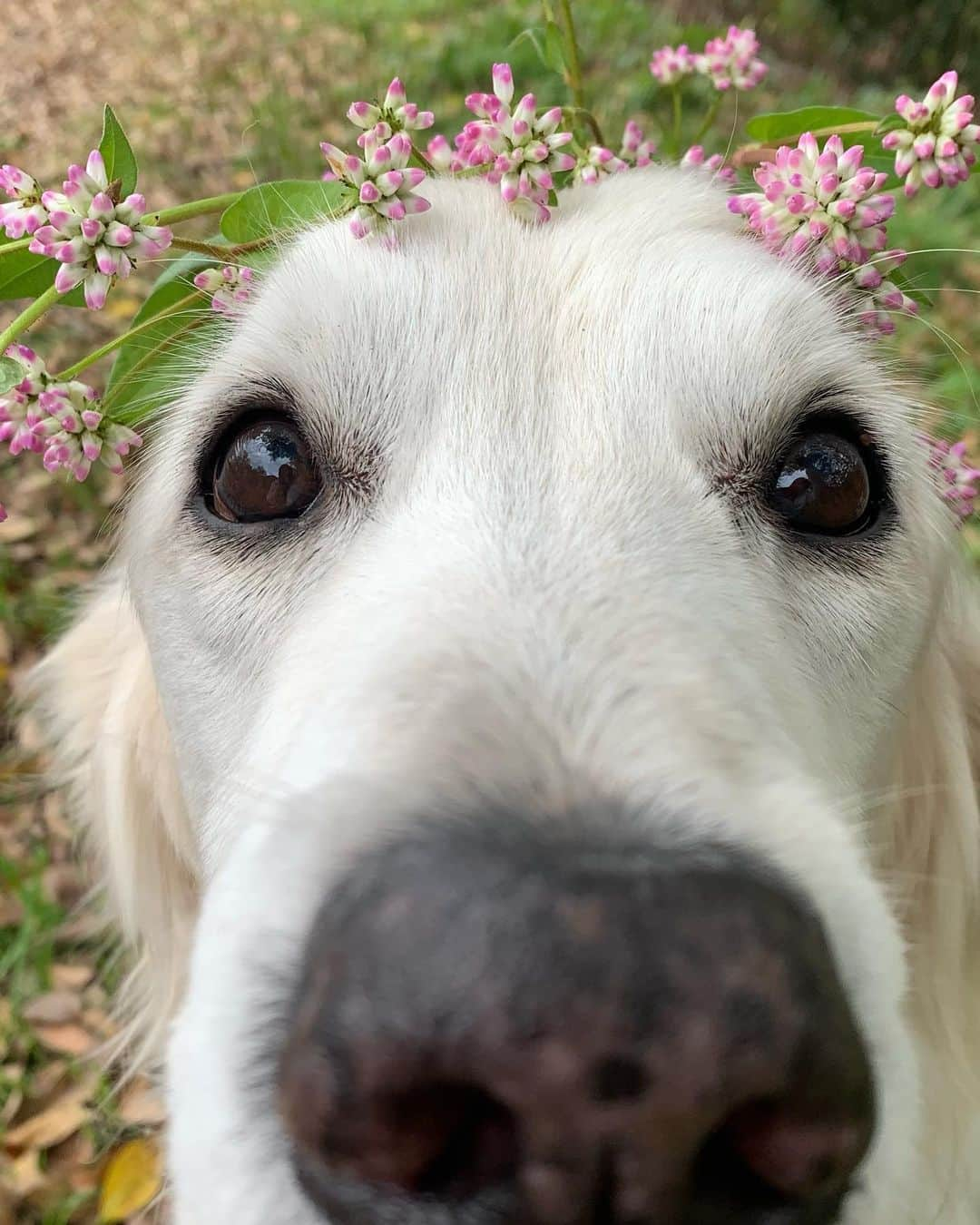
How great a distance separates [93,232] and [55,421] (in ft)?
1.13

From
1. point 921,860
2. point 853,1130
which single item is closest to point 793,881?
point 853,1130

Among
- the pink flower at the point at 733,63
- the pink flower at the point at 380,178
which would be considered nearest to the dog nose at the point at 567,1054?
the pink flower at the point at 380,178

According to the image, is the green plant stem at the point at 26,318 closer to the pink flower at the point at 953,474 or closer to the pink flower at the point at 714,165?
the pink flower at the point at 714,165

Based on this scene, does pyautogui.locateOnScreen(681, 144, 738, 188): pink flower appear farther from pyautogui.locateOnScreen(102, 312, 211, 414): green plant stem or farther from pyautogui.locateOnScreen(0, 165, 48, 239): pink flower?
A: pyautogui.locateOnScreen(0, 165, 48, 239): pink flower

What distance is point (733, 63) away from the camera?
2.50 meters

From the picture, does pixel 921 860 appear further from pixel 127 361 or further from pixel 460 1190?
pixel 127 361

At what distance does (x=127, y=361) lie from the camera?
211cm

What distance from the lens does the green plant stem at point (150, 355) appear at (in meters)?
2.05

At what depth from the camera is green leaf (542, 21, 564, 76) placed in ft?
7.55

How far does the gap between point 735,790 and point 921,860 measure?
1466 mm

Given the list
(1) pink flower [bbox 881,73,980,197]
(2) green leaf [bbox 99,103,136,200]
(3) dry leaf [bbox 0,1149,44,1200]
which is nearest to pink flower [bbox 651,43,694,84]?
(1) pink flower [bbox 881,73,980,197]

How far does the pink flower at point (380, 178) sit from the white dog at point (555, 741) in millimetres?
99

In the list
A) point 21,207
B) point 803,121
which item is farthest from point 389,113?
point 803,121

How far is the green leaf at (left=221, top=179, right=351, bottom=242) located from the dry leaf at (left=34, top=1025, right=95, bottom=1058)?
2939 mm
